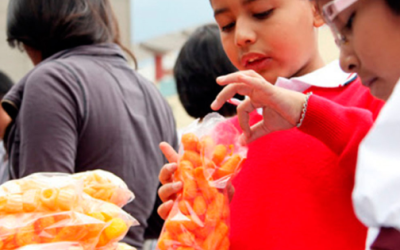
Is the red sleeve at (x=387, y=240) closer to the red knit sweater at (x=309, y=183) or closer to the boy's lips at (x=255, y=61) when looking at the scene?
the red knit sweater at (x=309, y=183)

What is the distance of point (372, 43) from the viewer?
60 centimetres

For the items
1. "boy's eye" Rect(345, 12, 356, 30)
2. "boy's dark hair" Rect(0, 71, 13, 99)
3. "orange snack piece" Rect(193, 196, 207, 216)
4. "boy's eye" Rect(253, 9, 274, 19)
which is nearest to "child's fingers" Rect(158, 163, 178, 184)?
"orange snack piece" Rect(193, 196, 207, 216)

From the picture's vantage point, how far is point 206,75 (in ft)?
6.30


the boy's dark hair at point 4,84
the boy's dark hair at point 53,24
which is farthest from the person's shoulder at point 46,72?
the boy's dark hair at point 4,84

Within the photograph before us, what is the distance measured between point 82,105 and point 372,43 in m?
0.92

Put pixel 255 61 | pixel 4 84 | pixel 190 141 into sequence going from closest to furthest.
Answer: pixel 190 141 → pixel 255 61 → pixel 4 84

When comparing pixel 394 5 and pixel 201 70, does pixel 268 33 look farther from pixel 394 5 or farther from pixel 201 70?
pixel 201 70

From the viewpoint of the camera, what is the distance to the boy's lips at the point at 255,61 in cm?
104

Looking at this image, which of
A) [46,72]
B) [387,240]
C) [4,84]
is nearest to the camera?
[387,240]

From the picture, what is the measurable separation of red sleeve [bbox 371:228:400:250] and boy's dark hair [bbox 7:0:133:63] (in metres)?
1.15

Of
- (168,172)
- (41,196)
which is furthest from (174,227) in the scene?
(41,196)

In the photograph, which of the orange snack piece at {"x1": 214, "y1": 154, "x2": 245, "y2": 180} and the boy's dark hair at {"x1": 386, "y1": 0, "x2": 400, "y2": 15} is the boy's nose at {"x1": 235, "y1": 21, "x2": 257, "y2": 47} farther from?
the boy's dark hair at {"x1": 386, "y1": 0, "x2": 400, "y2": 15}

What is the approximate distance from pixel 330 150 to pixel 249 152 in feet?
0.60

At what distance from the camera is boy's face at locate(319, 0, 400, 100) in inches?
23.2
